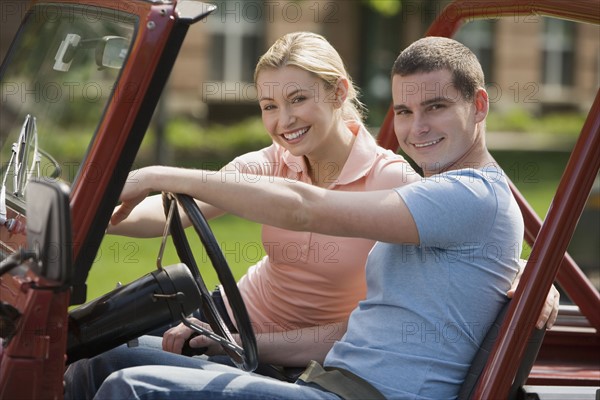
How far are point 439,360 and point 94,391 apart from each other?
0.81 metres

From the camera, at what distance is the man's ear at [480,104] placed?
2428mm

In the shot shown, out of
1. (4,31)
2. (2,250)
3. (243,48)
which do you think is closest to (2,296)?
(2,250)

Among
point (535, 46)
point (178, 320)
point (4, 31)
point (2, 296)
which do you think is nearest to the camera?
point (2, 296)

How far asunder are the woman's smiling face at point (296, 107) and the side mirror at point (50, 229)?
98 cm

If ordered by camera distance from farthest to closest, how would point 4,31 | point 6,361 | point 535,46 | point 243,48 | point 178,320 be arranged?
point 535,46, point 243,48, point 4,31, point 178,320, point 6,361

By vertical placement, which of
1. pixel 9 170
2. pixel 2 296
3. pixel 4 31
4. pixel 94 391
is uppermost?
pixel 4 31

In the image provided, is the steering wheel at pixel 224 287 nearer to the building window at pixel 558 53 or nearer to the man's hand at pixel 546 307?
the man's hand at pixel 546 307

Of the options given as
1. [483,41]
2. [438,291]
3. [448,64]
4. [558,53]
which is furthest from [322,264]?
[558,53]

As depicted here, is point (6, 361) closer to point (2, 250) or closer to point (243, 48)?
point (2, 250)

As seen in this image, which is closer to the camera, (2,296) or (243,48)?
(2,296)

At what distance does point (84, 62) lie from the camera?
2.41 m

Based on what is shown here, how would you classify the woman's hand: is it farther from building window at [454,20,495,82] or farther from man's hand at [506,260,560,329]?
building window at [454,20,495,82]

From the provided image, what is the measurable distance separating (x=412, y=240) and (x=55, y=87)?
950 millimetres

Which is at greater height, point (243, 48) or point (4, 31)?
point (243, 48)
